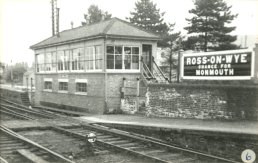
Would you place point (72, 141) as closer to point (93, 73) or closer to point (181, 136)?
point (181, 136)

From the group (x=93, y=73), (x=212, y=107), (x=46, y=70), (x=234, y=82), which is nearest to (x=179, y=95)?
(x=212, y=107)

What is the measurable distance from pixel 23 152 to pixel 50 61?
1841cm

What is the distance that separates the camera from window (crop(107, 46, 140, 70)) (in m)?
20.3

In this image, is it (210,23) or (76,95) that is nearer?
(76,95)

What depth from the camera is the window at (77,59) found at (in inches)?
891

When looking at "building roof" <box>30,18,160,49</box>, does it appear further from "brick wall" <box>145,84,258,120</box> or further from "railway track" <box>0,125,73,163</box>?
"railway track" <box>0,125,73,163</box>

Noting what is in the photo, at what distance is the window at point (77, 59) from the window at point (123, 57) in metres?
3.04

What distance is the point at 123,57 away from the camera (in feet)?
67.6

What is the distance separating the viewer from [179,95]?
1500 centimetres

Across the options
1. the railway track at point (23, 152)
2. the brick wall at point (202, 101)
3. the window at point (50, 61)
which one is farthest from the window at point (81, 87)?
the railway track at point (23, 152)

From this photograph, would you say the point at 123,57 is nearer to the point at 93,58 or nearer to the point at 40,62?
the point at 93,58

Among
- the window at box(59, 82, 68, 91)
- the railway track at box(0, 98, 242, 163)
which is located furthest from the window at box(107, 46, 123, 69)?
the railway track at box(0, 98, 242, 163)

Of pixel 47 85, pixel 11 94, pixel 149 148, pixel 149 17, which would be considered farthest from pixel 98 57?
pixel 11 94

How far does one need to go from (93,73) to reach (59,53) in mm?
5976
